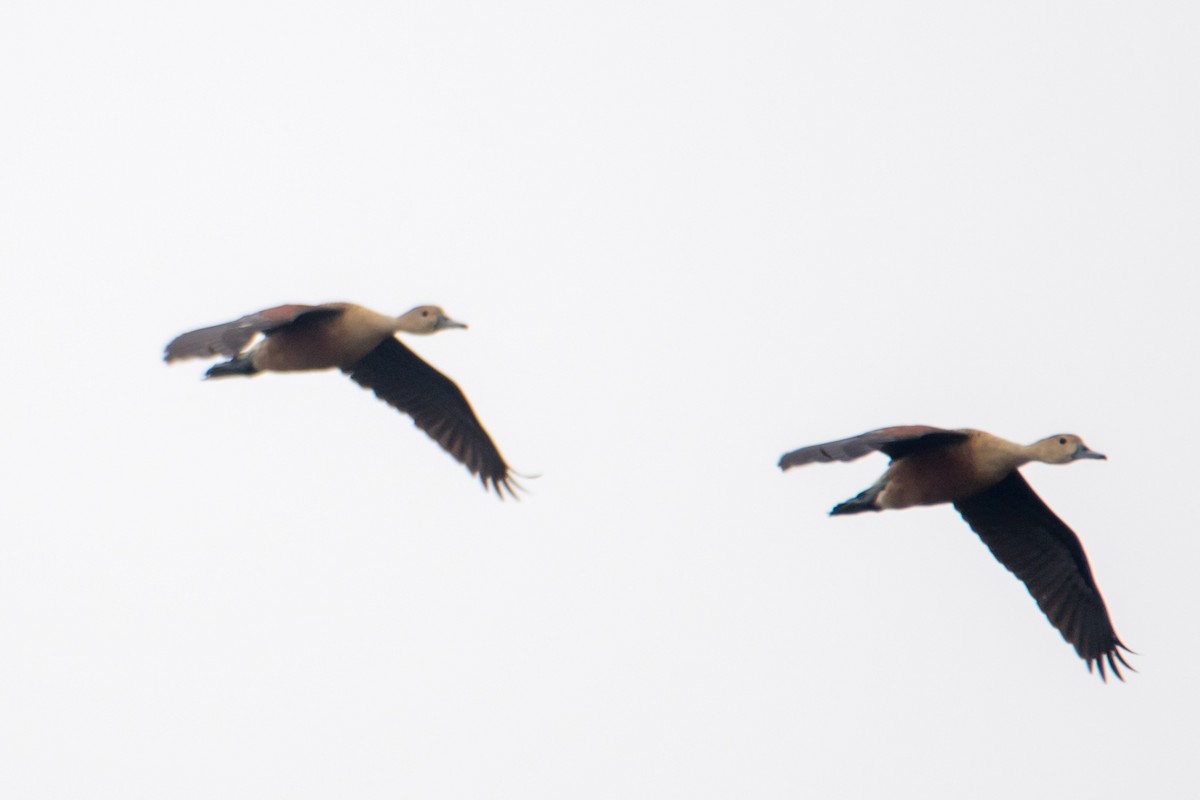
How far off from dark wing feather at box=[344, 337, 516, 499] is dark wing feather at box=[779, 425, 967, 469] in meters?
4.22

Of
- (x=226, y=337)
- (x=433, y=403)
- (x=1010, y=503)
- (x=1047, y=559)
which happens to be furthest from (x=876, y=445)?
(x=433, y=403)

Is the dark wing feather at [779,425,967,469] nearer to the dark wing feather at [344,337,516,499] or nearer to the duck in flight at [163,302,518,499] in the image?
the duck in flight at [163,302,518,499]

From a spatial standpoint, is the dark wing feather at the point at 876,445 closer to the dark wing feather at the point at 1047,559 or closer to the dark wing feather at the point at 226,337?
the dark wing feather at the point at 1047,559

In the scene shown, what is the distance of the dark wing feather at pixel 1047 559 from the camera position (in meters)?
13.7

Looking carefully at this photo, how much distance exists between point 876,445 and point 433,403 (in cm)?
531

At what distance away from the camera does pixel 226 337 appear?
12.5 m

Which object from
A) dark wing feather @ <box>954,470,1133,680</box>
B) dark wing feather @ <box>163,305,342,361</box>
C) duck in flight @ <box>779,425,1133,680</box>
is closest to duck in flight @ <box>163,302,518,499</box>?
dark wing feather @ <box>163,305,342,361</box>

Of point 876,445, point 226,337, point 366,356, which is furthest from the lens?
point 366,356

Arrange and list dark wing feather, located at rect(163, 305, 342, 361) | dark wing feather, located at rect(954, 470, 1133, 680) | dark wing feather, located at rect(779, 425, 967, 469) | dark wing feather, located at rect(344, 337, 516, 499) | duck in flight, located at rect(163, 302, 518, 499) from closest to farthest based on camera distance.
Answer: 1. dark wing feather, located at rect(779, 425, 967, 469)
2. dark wing feather, located at rect(163, 305, 342, 361)
3. duck in flight, located at rect(163, 302, 518, 499)
4. dark wing feather, located at rect(954, 470, 1133, 680)
5. dark wing feather, located at rect(344, 337, 516, 499)

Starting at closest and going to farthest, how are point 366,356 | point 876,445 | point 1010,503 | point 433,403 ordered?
point 876,445, point 1010,503, point 366,356, point 433,403

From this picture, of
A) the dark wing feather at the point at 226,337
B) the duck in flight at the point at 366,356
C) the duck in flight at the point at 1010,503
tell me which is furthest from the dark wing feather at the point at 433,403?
the duck in flight at the point at 1010,503

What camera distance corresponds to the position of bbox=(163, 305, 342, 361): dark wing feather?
12.4 metres

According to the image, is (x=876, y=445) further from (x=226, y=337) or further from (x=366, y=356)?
(x=366, y=356)

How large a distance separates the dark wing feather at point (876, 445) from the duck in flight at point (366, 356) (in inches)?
154
